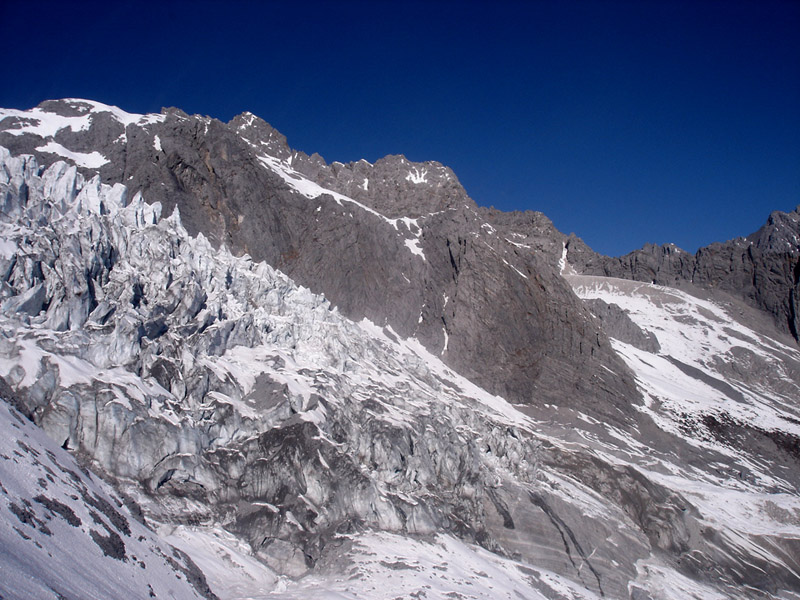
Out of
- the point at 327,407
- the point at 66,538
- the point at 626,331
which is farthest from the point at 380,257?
the point at 66,538

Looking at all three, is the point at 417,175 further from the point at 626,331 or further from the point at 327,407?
the point at 327,407

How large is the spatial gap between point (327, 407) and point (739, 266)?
150392 mm

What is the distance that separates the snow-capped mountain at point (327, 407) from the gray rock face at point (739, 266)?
52.4 m

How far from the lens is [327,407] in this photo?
4941 centimetres

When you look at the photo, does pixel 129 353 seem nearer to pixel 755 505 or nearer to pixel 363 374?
pixel 363 374

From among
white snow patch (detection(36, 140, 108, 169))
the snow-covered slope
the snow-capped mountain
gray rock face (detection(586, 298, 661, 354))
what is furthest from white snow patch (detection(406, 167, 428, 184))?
the snow-covered slope

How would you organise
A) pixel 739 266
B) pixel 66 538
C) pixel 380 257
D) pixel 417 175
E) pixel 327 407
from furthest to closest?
pixel 739 266 → pixel 417 175 → pixel 380 257 → pixel 327 407 → pixel 66 538

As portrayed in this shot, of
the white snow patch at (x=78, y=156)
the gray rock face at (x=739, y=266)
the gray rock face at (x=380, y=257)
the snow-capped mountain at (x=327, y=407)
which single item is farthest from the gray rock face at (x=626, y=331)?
the white snow patch at (x=78, y=156)

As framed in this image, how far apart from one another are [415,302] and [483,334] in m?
11.7

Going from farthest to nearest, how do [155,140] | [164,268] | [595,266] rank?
1. [595,266]
2. [155,140]
3. [164,268]

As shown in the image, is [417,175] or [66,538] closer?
[66,538]

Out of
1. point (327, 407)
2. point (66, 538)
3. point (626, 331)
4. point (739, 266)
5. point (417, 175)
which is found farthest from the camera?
point (739, 266)

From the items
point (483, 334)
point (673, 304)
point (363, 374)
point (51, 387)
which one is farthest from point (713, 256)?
point (51, 387)

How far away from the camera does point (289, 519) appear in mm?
39531
